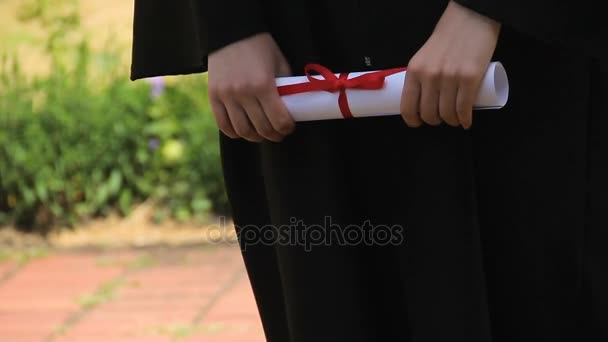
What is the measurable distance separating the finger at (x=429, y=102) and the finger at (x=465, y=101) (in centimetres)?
2

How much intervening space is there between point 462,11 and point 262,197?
0.44 m

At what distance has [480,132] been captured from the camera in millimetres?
1123

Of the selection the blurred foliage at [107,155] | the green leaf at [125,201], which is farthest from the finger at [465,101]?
the green leaf at [125,201]

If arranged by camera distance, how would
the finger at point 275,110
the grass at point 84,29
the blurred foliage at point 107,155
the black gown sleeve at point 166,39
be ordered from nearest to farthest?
the finger at point 275,110
the black gown sleeve at point 166,39
the blurred foliage at point 107,155
the grass at point 84,29

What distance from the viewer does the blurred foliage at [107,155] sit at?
129 inches

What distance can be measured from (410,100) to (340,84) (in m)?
0.09

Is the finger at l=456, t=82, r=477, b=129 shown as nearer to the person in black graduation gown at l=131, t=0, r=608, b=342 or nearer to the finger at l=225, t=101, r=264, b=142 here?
the person in black graduation gown at l=131, t=0, r=608, b=342

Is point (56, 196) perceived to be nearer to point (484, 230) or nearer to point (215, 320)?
point (215, 320)

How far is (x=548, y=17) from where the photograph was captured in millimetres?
1005

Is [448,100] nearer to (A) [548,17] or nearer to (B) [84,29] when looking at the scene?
(A) [548,17]

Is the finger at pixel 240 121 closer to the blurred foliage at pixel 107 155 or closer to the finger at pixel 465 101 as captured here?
the finger at pixel 465 101

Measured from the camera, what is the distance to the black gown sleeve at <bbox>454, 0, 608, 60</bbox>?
1.00 meters

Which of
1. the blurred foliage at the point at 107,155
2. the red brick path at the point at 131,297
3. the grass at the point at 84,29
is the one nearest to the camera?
the red brick path at the point at 131,297

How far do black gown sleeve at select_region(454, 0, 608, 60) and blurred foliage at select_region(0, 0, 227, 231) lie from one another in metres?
2.32
